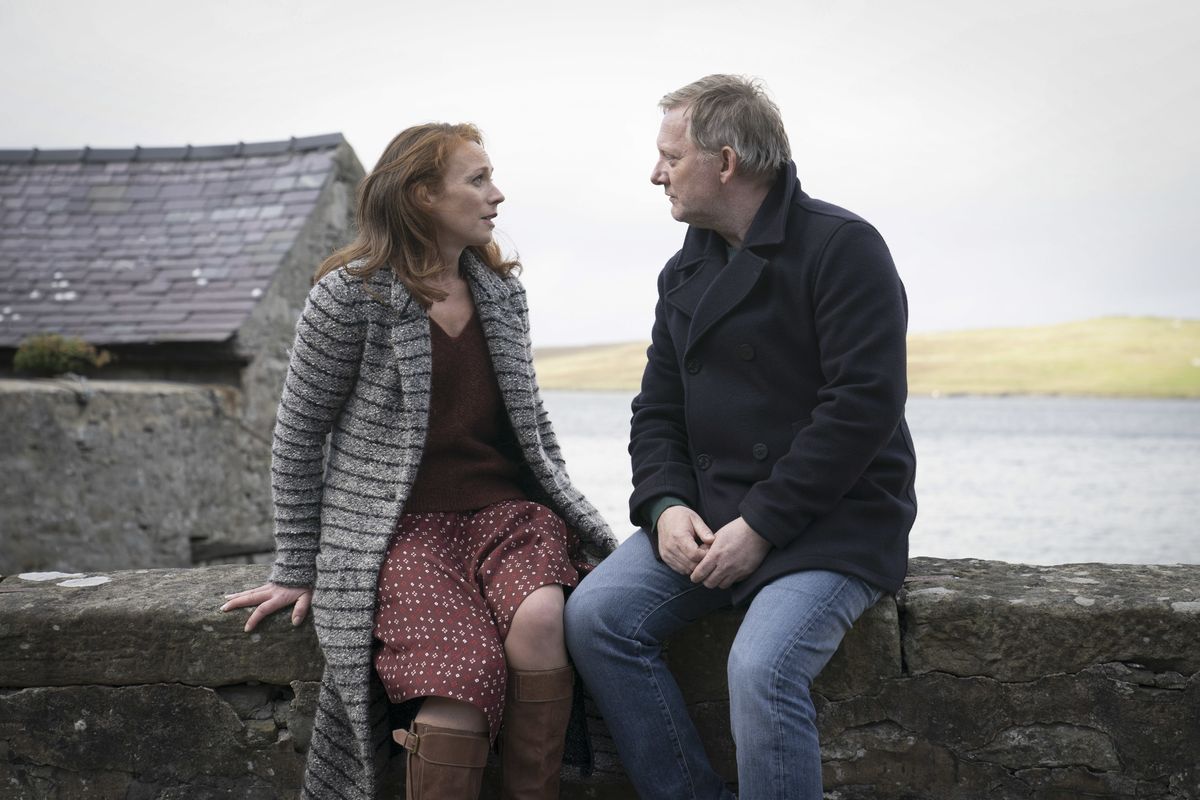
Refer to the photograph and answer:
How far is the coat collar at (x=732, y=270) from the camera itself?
7.82ft

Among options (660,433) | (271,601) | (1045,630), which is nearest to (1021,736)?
(1045,630)

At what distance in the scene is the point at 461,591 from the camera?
2396 mm

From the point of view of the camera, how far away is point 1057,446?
38.8 m

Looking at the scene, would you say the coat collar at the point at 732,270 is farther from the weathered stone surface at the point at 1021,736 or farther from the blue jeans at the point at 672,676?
the weathered stone surface at the point at 1021,736

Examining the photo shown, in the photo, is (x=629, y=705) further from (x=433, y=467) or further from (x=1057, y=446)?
(x=1057, y=446)

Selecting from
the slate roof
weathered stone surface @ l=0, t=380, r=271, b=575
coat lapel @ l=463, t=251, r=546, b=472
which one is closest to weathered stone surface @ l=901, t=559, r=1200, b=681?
coat lapel @ l=463, t=251, r=546, b=472

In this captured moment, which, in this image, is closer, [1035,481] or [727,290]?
[727,290]

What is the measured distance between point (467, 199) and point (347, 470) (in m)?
0.70

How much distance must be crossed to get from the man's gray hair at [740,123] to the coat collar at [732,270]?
61 millimetres

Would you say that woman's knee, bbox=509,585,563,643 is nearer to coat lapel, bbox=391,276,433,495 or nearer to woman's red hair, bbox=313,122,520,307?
coat lapel, bbox=391,276,433,495

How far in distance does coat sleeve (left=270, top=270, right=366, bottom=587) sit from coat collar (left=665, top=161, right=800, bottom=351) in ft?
2.50

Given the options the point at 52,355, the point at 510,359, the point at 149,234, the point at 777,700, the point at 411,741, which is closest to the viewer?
the point at 777,700

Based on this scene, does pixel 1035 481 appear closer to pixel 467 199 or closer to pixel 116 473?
pixel 116 473

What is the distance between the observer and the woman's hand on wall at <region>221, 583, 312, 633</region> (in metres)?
2.52
